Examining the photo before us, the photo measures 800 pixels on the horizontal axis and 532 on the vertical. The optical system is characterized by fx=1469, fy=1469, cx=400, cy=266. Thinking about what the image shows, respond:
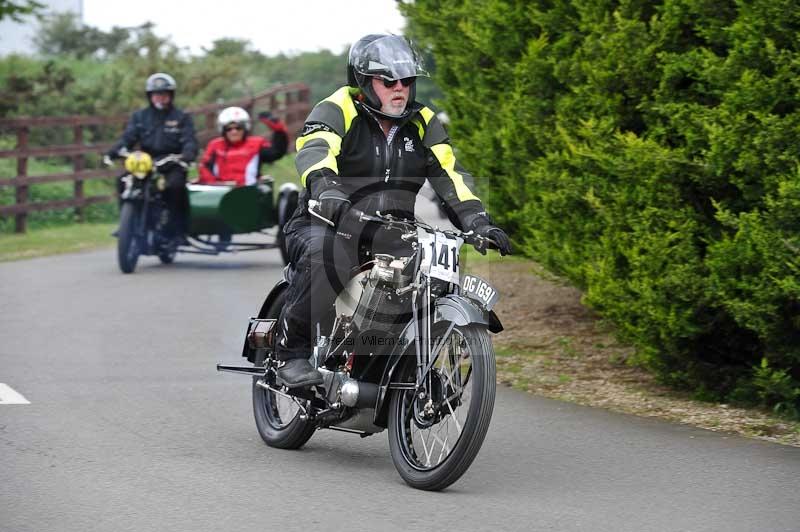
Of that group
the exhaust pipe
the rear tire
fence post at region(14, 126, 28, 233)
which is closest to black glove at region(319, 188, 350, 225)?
the exhaust pipe

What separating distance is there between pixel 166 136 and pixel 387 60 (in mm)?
10062

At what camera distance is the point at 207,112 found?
2864cm

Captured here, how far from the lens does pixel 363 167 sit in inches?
271

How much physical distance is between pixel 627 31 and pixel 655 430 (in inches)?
90.9

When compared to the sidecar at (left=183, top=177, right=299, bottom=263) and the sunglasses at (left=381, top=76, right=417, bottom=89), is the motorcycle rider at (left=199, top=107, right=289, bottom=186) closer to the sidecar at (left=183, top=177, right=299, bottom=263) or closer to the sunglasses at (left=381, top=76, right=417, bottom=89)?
the sidecar at (left=183, top=177, right=299, bottom=263)

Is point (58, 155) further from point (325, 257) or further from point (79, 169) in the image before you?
point (325, 257)

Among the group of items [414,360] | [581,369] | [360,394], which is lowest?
[581,369]

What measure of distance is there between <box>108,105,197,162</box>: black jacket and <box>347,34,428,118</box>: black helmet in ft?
31.8

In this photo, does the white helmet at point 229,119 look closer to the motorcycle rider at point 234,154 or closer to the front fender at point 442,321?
the motorcycle rider at point 234,154

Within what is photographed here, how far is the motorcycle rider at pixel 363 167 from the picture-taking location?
6.74m

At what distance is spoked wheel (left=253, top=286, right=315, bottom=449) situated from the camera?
7.32m

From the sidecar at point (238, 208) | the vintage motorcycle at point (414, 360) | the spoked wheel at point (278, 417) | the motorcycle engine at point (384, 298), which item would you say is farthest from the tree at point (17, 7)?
the motorcycle engine at point (384, 298)

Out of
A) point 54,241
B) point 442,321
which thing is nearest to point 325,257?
point 442,321

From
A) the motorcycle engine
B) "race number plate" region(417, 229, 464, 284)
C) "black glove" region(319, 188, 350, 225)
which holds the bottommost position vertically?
the motorcycle engine
